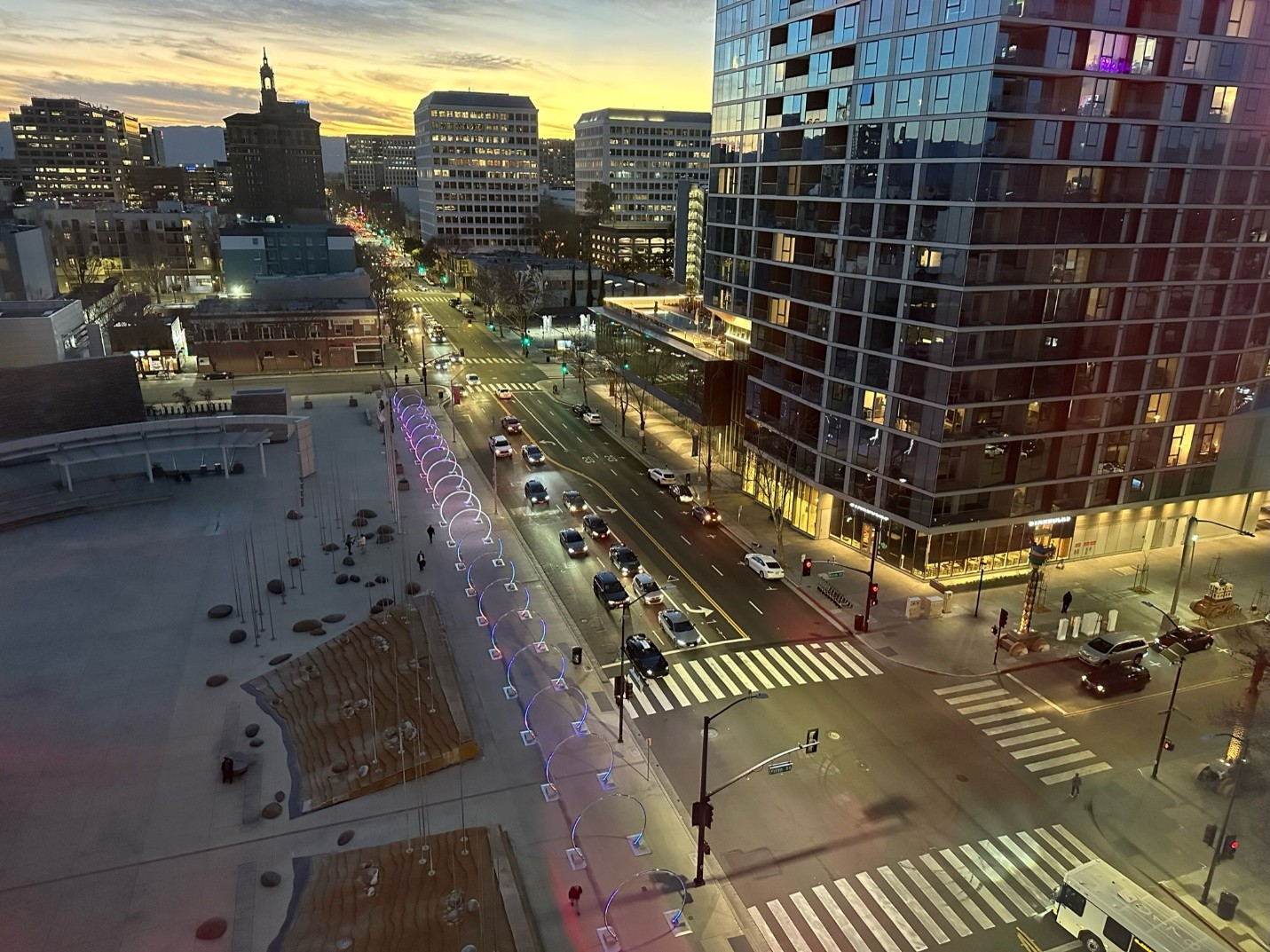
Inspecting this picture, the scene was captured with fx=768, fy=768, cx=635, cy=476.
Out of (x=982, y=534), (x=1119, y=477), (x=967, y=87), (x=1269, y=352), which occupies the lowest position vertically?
(x=982, y=534)

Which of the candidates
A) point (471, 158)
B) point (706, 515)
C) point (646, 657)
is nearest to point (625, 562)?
point (706, 515)

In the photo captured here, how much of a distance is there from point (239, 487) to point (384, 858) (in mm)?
42393

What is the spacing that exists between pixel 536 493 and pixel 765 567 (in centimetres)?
1947

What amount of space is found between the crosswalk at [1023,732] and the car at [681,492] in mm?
26226

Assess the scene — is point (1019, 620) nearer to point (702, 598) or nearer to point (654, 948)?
point (702, 598)

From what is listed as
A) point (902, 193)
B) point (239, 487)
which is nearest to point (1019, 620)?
point (902, 193)

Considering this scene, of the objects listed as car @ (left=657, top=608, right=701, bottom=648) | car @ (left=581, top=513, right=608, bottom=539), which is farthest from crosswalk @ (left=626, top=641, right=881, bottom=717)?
car @ (left=581, top=513, right=608, bottom=539)

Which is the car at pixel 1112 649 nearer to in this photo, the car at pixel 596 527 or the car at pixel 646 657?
the car at pixel 646 657

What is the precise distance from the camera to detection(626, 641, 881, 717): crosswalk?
3603cm

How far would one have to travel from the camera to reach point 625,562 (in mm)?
48094

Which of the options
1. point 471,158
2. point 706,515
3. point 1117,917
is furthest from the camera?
point 471,158

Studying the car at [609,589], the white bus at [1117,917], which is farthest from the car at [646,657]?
the white bus at [1117,917]

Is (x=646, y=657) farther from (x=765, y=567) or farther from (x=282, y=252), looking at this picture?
(x=282, y=252)

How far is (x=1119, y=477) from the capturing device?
161ft
